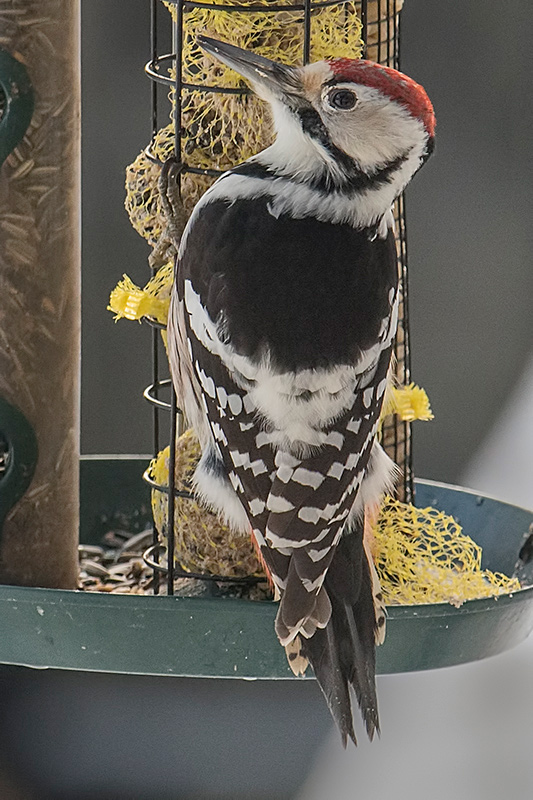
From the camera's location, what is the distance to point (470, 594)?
5.99 ft

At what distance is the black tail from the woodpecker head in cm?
51

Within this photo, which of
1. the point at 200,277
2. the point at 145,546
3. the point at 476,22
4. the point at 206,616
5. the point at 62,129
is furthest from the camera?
the point at 476,22

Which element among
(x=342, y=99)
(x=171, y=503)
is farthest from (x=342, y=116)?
(x=171, y=503)

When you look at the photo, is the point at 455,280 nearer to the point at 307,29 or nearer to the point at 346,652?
the point at 307,29

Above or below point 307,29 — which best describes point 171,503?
below

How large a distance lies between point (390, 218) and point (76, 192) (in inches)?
17.6

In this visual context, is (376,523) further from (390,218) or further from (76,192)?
(76,192)

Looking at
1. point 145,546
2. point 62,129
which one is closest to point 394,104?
point 62,129

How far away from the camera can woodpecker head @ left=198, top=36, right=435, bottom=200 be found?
167cm

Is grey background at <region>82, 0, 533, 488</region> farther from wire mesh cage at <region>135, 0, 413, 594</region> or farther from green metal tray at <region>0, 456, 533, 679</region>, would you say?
green metal tray at <region>0, 456, 533, 679</region>

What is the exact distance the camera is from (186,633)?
1623mm

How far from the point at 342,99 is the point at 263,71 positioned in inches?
4.0

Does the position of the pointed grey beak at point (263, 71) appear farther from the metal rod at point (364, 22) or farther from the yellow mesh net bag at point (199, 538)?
the yellow mesh net bag at point (199, 538)

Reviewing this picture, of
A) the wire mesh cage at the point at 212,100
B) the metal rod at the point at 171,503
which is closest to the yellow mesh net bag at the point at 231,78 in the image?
the wire mesh cage at the point at 212,100
